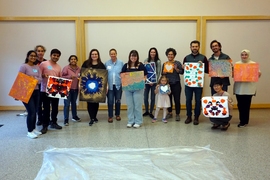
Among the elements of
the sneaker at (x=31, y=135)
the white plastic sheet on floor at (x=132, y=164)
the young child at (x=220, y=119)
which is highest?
the young child at (x=220, y=119)

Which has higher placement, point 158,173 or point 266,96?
point 266,96

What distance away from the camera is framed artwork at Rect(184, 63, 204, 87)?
427cm

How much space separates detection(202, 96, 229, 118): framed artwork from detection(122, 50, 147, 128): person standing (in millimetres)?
1058

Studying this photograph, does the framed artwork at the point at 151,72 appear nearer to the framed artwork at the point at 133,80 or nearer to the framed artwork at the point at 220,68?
the framed artwork at the point at 133,80

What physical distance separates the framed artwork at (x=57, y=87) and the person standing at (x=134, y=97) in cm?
98

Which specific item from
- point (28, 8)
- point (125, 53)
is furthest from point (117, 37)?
point (28, 8)

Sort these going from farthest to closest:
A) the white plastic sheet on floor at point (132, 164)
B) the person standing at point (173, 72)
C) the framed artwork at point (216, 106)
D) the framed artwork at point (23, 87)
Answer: the person standing at point (173, 72)
the framed artwork at point (216, 106)
the framed artwork at point (23, 87)
the white plastic sheet on floor at point (132, 164)

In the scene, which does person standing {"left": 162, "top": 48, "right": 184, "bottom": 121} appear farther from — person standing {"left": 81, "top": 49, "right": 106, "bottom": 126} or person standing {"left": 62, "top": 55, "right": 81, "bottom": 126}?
person standing {"left": 62, "top": 55, "right": 81, "bottom": 126}

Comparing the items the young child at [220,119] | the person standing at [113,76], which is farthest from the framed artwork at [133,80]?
the young child at [220,119]

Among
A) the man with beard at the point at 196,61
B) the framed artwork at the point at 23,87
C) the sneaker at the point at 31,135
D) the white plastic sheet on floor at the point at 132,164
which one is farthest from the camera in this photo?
the man with beard at the point at 196,61

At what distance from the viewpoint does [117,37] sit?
5523 mm

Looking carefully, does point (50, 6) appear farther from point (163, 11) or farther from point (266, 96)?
point (266, 96)

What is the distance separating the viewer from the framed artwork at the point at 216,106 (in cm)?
389

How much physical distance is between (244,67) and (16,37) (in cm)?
471
